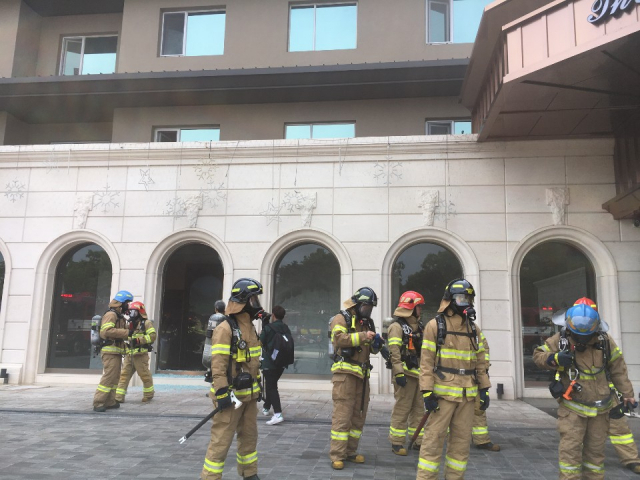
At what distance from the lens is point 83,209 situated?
493 inches

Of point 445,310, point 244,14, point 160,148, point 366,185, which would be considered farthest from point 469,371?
point 244,14

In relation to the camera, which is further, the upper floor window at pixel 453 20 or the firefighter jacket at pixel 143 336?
the upper floor window at pixel 453 20

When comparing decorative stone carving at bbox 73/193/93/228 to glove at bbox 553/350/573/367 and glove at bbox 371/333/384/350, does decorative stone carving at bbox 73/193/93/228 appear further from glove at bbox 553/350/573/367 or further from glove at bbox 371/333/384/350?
glove at bbox 553/350/573/367

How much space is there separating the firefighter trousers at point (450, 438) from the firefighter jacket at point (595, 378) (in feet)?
3.34

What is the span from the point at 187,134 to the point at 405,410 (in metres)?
10.4

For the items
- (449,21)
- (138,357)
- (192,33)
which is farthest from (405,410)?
(192,33)

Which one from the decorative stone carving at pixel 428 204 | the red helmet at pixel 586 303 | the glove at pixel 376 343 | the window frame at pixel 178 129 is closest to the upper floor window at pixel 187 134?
the window frame at pixel 178 129

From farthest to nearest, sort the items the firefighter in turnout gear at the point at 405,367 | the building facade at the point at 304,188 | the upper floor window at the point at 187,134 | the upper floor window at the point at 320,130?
1. the upper floor window at the point at 187,134
2. the upper floor window at the point at 320,130
3. the building facade at the point at 304,188
4. the firefighter in turnout gear at the point at 405,367

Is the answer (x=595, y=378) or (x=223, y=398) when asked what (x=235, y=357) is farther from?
(x=595, y=378)

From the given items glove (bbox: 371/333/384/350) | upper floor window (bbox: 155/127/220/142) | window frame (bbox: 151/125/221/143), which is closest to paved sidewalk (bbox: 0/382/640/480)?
glove (bbox: 371/333/384/350)

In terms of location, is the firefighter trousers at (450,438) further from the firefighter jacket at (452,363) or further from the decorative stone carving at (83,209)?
the decorative stone carving at (83,209)

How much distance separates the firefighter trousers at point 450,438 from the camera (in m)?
4.66

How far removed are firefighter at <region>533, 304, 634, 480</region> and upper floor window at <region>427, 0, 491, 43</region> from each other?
409 inches

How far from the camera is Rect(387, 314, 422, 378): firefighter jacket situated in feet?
20.9
